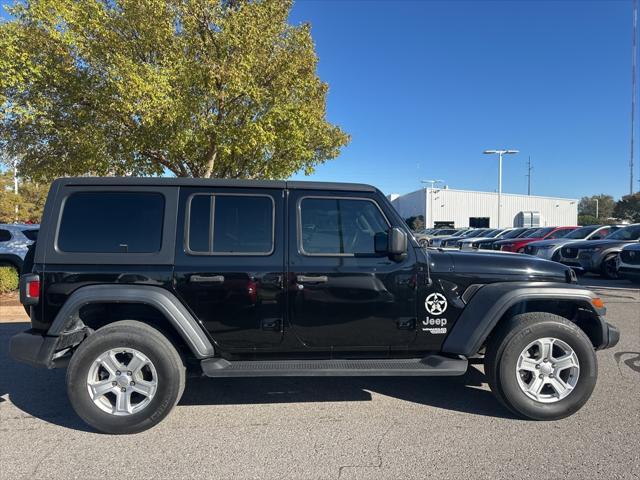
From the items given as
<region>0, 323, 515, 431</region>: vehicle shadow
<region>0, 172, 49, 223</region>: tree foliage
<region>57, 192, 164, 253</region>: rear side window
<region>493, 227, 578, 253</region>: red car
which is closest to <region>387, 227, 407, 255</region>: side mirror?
<region>0, 323, 515, 431</region>: vehicle shadow

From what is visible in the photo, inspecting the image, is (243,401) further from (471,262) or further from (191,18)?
(191,18)

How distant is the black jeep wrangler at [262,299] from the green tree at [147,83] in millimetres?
5676

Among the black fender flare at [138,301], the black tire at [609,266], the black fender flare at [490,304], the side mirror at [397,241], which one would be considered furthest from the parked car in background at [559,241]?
the black fender flare at [138,301]

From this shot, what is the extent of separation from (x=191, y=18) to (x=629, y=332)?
9.78m

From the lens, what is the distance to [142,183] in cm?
343

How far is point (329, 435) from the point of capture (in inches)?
124

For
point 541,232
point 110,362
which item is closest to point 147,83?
point 110,362

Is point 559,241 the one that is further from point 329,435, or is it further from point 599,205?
point 599,205

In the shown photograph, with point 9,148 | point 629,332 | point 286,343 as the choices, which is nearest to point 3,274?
point 9,148

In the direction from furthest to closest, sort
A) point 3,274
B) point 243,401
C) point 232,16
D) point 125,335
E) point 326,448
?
1. point 232,16
2. point 3,274
3. point 243,401
4. point 125,335
5. point 326,448

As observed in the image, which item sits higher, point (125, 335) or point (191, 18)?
point (191, 18)

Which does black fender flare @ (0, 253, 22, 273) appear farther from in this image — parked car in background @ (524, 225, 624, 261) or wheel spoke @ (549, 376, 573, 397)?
parked car in background @ (524, 225, 624, 261)

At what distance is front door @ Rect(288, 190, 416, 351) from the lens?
11.0ft

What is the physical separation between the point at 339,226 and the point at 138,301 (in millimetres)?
1683
